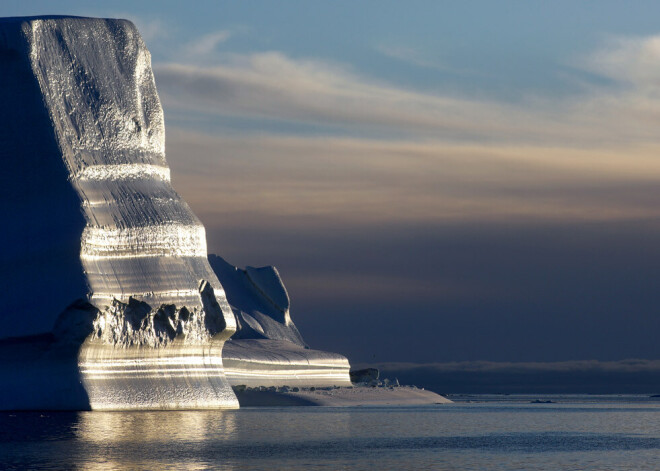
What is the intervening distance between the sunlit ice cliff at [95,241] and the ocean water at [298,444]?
6.32 feet

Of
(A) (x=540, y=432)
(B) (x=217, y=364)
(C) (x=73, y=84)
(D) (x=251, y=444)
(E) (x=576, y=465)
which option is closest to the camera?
(E) (x=576, y=465)

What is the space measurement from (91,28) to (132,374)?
16.3 metres

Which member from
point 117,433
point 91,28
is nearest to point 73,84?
point 91,28

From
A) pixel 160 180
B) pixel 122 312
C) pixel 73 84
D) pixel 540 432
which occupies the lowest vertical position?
pixel 540 432

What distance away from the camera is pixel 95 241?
47531 mm

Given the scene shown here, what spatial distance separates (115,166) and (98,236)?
4671 millimetres

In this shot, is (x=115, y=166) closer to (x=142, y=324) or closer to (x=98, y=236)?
(x=98, y=236)

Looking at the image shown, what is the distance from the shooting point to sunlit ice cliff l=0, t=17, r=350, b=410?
45.6 meters

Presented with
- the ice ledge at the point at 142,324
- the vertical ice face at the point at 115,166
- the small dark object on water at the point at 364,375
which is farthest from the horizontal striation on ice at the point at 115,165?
the small dark object on water at the point at 364,375

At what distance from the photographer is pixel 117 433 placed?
3544 cm

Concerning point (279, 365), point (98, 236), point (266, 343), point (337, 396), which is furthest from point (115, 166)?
point (337, 396)

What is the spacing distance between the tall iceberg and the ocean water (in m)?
2.44

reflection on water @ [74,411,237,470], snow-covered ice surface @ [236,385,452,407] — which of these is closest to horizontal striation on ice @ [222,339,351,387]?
snow-covered ice surface @ [236,385,452,407]

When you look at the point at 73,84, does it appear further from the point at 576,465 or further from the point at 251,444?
the point at 576,465
